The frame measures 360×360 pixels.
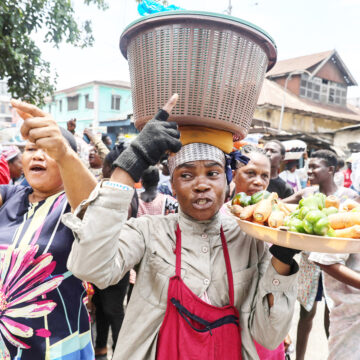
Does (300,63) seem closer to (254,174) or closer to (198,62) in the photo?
(254,174)

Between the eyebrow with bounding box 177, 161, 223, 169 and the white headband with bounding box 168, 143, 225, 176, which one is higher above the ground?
the white headband with bounding box 168, 143, 225, 176

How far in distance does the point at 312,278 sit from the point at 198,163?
8.38 feet

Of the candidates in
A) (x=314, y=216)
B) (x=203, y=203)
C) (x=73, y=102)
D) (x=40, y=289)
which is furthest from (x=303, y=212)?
(x=73, y=102)

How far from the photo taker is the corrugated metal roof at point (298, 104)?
822 inches

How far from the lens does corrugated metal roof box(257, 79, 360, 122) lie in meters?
20.9

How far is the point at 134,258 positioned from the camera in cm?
156

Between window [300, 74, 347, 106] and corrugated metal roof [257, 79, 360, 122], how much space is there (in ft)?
1.69

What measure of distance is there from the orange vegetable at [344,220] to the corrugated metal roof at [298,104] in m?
19.4

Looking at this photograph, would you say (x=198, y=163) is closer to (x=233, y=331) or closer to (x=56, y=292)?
(x=233, y=331)

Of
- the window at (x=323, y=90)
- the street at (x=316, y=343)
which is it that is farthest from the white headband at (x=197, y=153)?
the window at (x=323, y=90)

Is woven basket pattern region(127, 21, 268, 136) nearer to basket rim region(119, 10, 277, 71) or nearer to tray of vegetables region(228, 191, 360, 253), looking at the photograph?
basket rim region(119, 10, 277, 71)

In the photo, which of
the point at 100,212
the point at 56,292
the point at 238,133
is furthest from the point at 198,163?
the point at 56,292

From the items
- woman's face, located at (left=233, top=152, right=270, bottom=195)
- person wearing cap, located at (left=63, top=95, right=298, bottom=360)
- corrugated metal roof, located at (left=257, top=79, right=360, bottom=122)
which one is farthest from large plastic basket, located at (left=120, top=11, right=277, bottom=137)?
corrugated metal roof, located at (left=257, top=79, right=360, bottom=122)

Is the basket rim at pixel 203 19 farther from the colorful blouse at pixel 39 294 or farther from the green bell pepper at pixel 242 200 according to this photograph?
the colorful blouse at pixel 39 294
